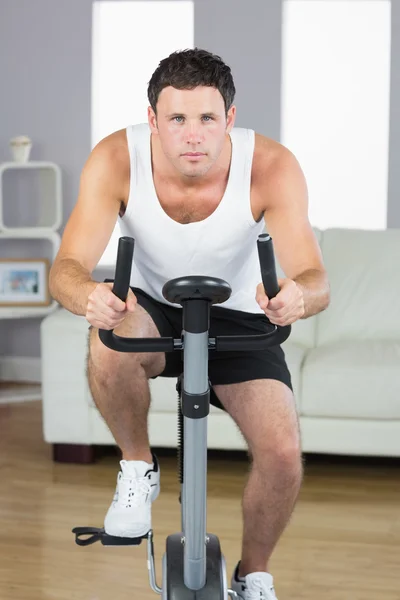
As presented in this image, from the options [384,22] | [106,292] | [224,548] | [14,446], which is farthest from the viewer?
[384,22]

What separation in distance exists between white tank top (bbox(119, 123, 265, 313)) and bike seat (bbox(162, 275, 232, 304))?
50 cm

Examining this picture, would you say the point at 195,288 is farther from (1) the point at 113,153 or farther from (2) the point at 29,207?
(2) the point at 29,207

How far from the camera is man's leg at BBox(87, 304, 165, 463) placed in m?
1.97

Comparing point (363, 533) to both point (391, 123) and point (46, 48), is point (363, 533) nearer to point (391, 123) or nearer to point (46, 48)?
point (391, 123)

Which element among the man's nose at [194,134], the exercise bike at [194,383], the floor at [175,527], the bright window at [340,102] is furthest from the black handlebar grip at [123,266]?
the bright window at [340,102]

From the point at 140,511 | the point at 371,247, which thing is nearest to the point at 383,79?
the point at 371,247

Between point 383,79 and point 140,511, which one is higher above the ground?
point 383,79

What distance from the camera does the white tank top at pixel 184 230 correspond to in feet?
6.61

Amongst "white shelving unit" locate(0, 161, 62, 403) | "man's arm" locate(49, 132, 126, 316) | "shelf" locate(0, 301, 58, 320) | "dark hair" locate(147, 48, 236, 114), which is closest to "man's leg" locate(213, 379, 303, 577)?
"man's arm" locate(49, 132, 126, 316)

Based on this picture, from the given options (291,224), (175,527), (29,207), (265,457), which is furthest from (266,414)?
(29,207)

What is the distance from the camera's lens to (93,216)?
1.99 metres

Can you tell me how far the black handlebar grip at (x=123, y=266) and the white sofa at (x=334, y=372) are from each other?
196 centimetres

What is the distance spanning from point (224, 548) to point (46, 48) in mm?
2999

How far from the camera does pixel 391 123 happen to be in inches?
182
